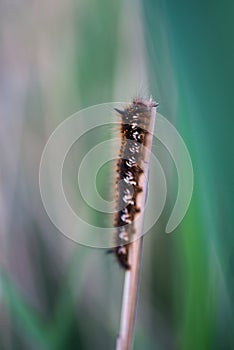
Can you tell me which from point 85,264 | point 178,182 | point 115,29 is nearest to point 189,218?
point 178,182

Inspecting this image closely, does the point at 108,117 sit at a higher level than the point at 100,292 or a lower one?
higher

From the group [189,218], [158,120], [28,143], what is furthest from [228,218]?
[28,143]

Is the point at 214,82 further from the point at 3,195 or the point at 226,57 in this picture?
the point at 3,195

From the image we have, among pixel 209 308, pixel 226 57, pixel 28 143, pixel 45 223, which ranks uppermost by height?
pixel 226 57
